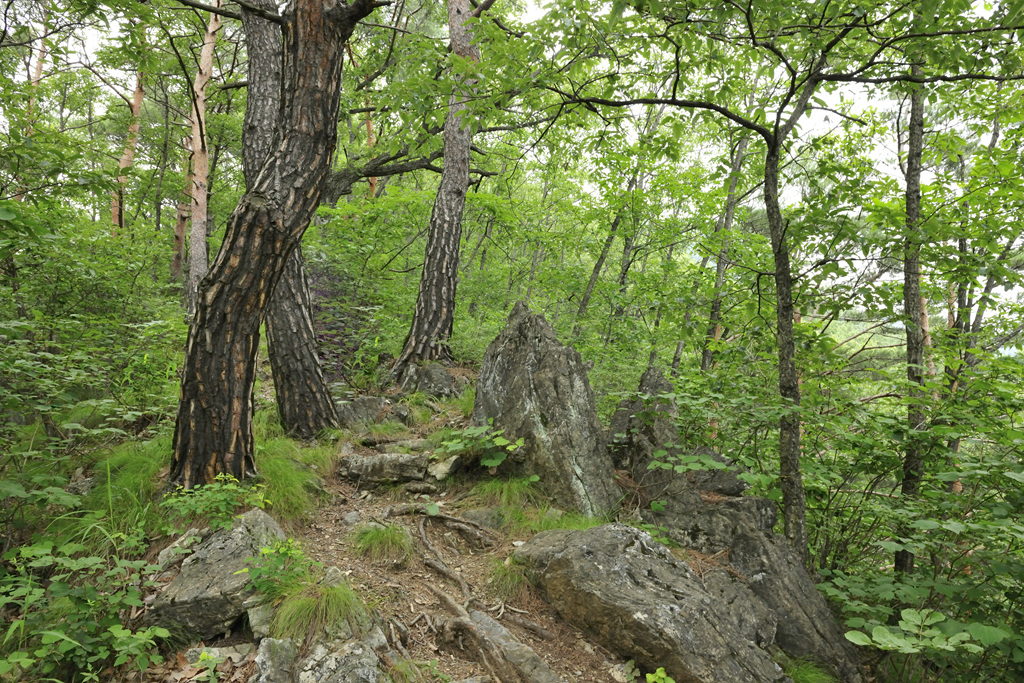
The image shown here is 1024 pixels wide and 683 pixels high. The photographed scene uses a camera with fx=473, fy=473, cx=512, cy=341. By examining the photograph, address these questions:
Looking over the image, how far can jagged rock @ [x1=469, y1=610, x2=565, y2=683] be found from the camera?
8.81 ft

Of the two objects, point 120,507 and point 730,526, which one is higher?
point 120,507

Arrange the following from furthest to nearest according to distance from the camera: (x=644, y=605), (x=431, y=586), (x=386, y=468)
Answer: (x=386, y=468) < (x=431, y=586) < (x=644, y=605)

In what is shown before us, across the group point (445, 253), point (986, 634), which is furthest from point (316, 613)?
point (445, 253)

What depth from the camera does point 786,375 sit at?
12.9 ft

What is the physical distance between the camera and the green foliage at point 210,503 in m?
3.12

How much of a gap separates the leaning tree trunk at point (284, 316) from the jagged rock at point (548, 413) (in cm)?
180

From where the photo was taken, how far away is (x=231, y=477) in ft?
11.1

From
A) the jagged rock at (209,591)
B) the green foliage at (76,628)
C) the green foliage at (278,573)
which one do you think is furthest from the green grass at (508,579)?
the green foliage at (76,628)

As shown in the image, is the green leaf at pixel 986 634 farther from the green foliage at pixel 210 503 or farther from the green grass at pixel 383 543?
the green foliage at pixel 210 503

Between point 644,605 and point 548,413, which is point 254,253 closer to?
point 548,413

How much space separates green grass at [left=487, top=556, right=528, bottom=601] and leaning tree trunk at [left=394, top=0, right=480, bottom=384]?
12.3 feet

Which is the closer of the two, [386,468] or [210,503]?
[210,503]

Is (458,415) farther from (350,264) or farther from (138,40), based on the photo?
(138,40)

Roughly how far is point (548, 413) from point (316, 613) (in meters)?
2.45
